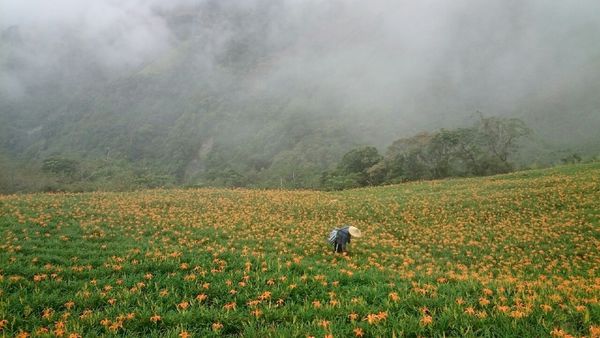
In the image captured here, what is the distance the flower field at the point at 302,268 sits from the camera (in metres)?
6.36

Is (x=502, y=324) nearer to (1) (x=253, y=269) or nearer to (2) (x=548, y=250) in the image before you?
(1) (x=253, y=269)

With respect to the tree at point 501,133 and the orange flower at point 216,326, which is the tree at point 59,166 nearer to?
the tree at point 501,133

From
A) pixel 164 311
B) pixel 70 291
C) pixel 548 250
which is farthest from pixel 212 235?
pixel 548 250

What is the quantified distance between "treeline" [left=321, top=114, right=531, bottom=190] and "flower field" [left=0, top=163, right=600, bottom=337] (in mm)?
24372

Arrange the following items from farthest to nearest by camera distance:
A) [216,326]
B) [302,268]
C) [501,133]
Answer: [501,133] < [302,268] < [216,326]

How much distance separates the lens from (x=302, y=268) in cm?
998

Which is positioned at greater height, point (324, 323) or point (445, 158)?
point (445, 158)

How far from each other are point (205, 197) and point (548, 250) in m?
20.3

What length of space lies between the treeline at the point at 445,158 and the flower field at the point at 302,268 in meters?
24.4

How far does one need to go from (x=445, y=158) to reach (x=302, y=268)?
4327cm

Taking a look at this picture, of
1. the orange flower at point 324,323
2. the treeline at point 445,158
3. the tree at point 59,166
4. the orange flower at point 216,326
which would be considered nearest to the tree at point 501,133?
the treeline at point 445,158

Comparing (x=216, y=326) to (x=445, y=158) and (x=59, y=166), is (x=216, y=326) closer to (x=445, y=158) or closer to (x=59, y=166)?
(x=445, y=158)

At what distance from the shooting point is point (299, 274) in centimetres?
955

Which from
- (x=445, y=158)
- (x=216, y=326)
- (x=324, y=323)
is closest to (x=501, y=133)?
(x=445, y=158)
